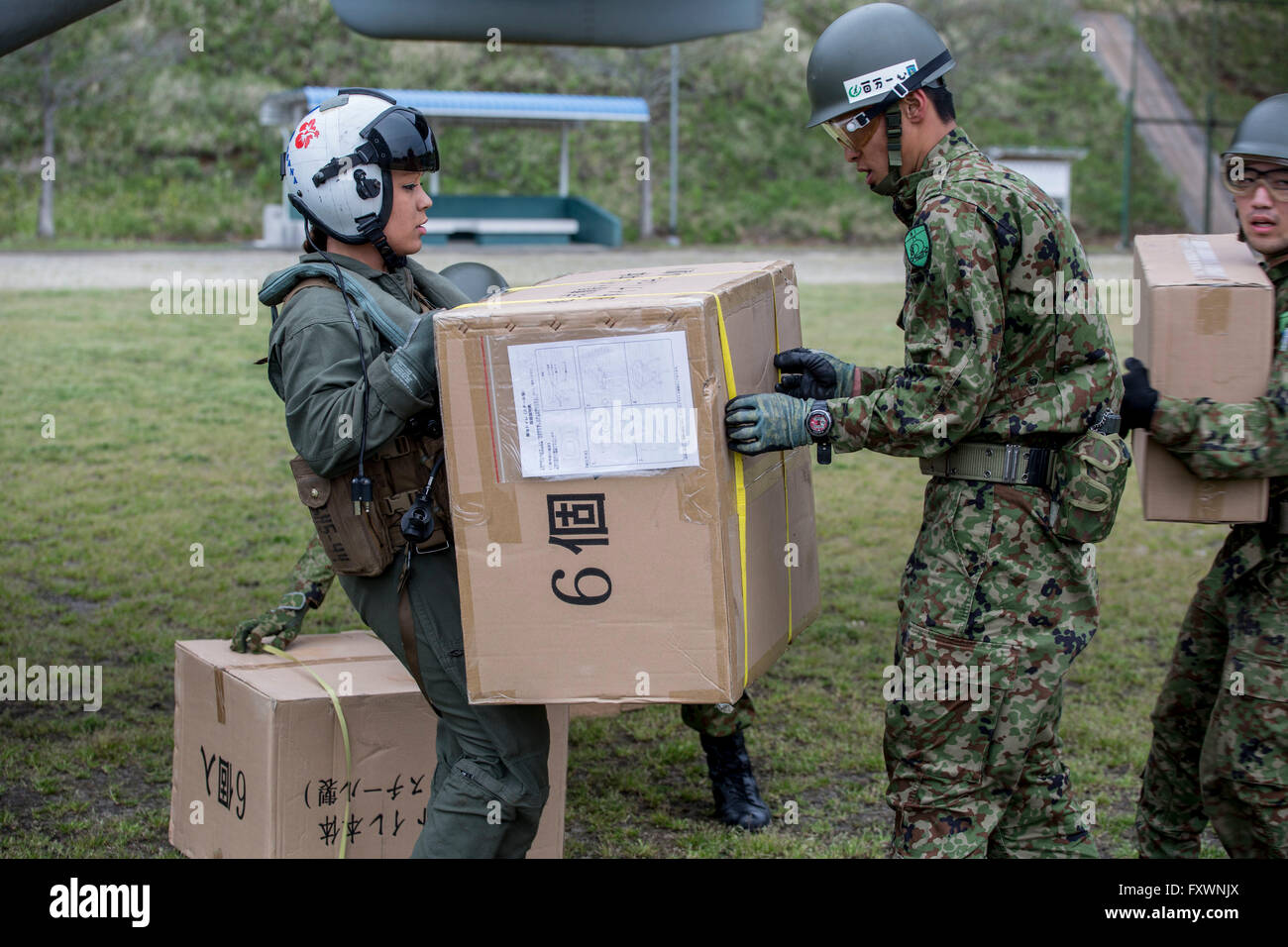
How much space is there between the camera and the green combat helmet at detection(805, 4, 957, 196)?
3207 mm

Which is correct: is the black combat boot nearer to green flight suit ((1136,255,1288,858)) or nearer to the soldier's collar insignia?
green flight suit ((1136,255,1288,858))

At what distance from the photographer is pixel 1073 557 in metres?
3.26

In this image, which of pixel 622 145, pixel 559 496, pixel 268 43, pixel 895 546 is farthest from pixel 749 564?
pixel 268 43

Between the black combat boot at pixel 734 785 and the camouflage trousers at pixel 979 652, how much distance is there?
1318 mm

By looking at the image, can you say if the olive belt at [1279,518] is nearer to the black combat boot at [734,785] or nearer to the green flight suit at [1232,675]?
the green flight suit at [1232,675]

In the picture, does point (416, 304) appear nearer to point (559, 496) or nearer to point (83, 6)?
point (559, 496)

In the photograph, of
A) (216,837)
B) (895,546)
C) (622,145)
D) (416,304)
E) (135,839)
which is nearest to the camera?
(416,304)

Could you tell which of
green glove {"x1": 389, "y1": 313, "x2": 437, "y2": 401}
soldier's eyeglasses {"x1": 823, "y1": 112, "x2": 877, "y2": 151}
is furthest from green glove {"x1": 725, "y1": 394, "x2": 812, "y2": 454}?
soldier's eyeglasses {"x1": 823, "y1": 112, "x2": 877, "y2": 151}

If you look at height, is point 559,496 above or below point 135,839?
above

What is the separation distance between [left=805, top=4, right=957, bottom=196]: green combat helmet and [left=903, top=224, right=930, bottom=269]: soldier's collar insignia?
0.98 ft

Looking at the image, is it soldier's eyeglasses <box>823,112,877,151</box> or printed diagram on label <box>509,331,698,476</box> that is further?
soldier's eyeglasses <box>823,112,877,151</box>

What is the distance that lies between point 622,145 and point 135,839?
27594mm

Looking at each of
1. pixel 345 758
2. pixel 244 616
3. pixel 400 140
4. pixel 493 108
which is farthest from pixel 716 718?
pixel 493 108

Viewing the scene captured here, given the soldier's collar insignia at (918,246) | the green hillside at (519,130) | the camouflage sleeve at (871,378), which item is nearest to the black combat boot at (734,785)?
the camouflage sleeve at (871,378)
